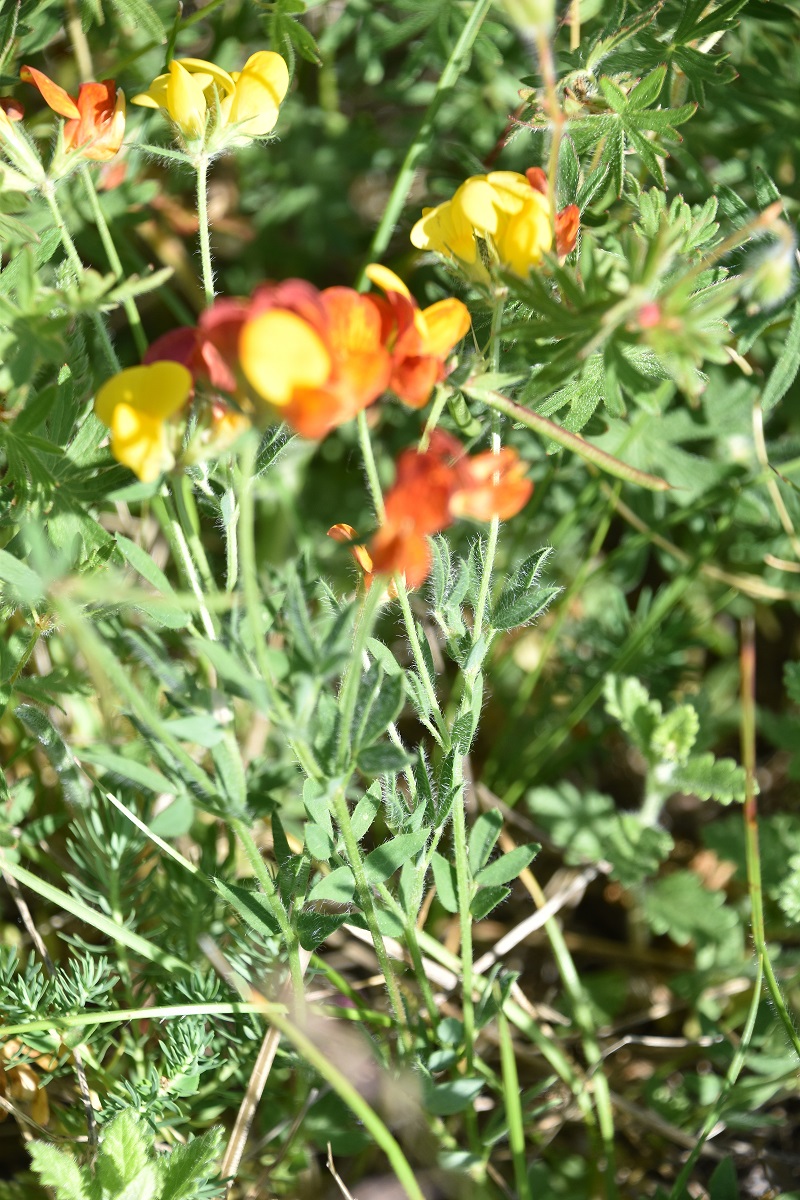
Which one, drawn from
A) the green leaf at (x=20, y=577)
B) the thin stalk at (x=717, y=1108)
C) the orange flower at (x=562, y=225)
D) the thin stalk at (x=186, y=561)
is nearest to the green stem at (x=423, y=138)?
the orange flower at (x=562, y=225)

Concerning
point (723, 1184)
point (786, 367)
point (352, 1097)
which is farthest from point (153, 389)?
point (723, 1184)

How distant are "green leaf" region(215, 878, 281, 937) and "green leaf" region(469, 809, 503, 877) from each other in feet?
1.22

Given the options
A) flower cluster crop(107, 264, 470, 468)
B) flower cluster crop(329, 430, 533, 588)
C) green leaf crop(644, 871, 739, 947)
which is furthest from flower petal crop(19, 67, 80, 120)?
green leaf crop(644, 871, 739, 947)

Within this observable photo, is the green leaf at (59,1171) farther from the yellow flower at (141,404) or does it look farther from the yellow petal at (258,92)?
the yellow petal at (258,92)

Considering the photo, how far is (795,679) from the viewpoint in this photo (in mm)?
2170

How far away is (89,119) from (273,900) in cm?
127

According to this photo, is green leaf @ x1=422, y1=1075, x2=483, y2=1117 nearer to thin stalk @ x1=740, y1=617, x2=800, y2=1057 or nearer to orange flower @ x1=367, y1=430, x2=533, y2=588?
thin stalk @ x1=740, y1=617, x2=800, y2=1057

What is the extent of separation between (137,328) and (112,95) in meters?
0.41

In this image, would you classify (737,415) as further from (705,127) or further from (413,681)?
(413,681)

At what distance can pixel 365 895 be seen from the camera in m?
1.45

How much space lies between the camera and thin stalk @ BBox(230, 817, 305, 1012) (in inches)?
54.4

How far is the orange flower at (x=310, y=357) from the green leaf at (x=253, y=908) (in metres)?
0.78

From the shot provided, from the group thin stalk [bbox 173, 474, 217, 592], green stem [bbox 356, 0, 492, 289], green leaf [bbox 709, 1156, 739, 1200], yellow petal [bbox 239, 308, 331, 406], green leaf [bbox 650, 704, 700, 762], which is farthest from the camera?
green leaf [bbox 650, 704, 700, 762]

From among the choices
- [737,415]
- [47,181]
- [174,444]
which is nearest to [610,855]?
[737,415]
